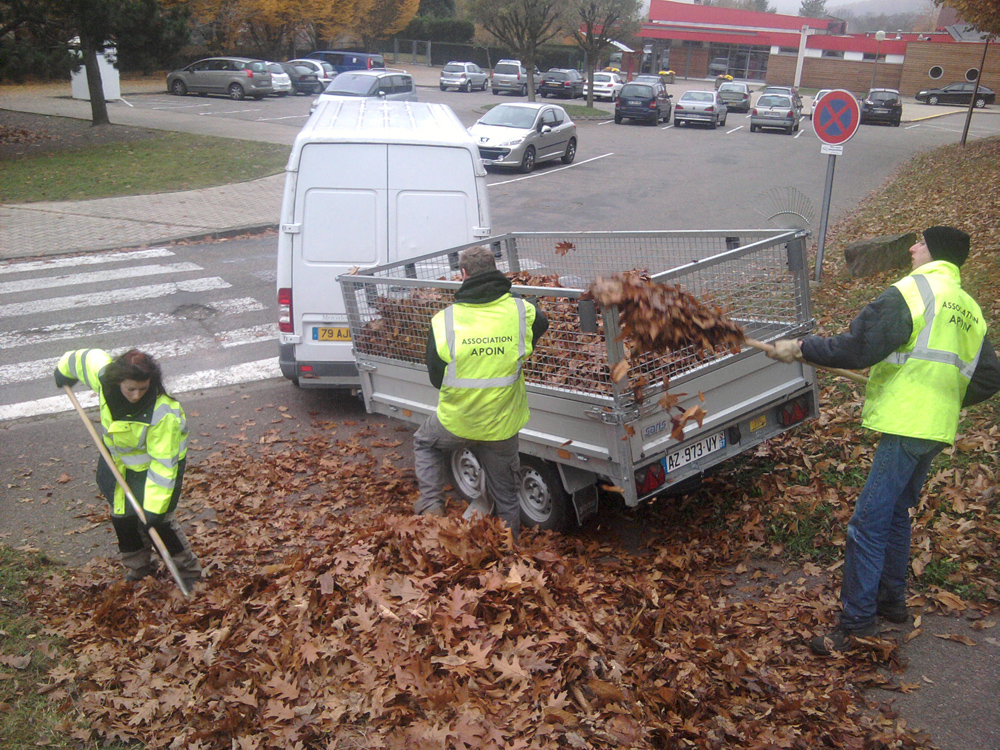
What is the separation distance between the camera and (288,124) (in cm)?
2914

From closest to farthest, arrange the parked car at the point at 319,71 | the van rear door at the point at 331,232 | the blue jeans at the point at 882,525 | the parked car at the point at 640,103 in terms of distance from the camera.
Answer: the blue jeans at the point at 882,525 < the van rear door at the point at 331,232 < the parked car at the point at 640,103 < the parked car at the point at 319,71

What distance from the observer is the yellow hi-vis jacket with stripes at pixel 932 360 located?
3.82 meters

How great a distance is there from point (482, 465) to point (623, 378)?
114 cm

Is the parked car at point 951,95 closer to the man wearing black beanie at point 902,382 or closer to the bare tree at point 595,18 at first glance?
the bare tree at point 595,18

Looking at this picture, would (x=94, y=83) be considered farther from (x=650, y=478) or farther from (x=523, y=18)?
(x=650, y=478)

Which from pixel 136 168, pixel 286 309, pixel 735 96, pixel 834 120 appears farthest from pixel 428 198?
pixel 735 96

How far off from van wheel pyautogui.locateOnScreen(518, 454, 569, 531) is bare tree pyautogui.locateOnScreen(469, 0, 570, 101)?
3278cm

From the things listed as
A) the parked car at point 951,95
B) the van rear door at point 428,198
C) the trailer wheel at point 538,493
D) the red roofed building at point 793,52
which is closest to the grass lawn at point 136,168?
the van rear door at point 428,198

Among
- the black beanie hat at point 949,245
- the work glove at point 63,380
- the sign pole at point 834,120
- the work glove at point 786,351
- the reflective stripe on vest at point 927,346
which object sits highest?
the sign pole at point 834,120

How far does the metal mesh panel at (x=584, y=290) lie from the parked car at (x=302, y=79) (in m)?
37.8

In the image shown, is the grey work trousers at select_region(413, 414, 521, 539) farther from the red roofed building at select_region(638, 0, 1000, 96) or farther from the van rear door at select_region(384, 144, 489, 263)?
the red roofed building at select_region(638, 0, 1000, 96)

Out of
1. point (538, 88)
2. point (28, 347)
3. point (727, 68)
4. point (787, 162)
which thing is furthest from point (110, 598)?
point (727, 68)

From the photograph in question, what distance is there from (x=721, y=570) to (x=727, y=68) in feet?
263

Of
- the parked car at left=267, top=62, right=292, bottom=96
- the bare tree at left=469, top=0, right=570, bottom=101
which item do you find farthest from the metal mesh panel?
the parked car at left=267, top=62, right=292, bottom=96
